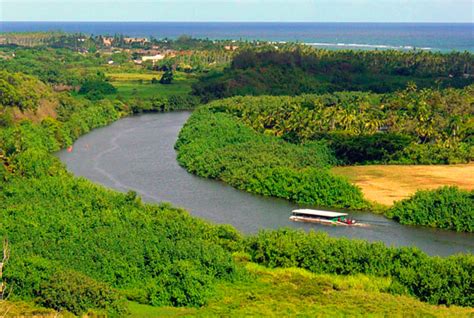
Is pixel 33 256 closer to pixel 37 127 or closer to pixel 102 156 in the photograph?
pixel 102 156

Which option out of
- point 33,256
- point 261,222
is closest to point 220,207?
point 261,222

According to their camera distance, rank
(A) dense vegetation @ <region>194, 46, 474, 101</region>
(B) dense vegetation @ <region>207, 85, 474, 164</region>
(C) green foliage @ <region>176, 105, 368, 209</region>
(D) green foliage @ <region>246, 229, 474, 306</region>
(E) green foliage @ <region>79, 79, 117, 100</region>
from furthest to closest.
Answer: (A) dense vegetation @ <region>194, 46, 474, 101</region> < (E) green foliage @ <region>79, 79, 117, 100</region> < (B) dense vegetation @ <region>207, 85, 474, 164</region> < (C) green foliage @ <region>176, 105, 368, 209</region> < (D) green foliage @ <region>246, 229, 474, 306</region>

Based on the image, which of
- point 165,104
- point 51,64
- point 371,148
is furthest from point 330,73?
point 371,148

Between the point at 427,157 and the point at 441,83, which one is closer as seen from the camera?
the point at 427,157

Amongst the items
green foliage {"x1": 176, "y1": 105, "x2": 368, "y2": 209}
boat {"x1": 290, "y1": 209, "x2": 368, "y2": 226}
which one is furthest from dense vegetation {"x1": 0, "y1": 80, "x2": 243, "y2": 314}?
green foliage {"x1": 176, "y1": 105, "x2": 368, "y2": 209}

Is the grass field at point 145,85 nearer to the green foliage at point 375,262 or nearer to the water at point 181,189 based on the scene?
the water at point 181,189

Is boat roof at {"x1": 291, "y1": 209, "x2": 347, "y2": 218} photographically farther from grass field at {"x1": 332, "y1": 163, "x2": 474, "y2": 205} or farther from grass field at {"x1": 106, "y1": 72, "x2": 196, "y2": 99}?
grass field at {"x1": 106, "y1": 72, "x2": 196, "y2": 99}

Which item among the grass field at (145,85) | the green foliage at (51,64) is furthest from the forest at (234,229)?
the green foliage at (51,64)
